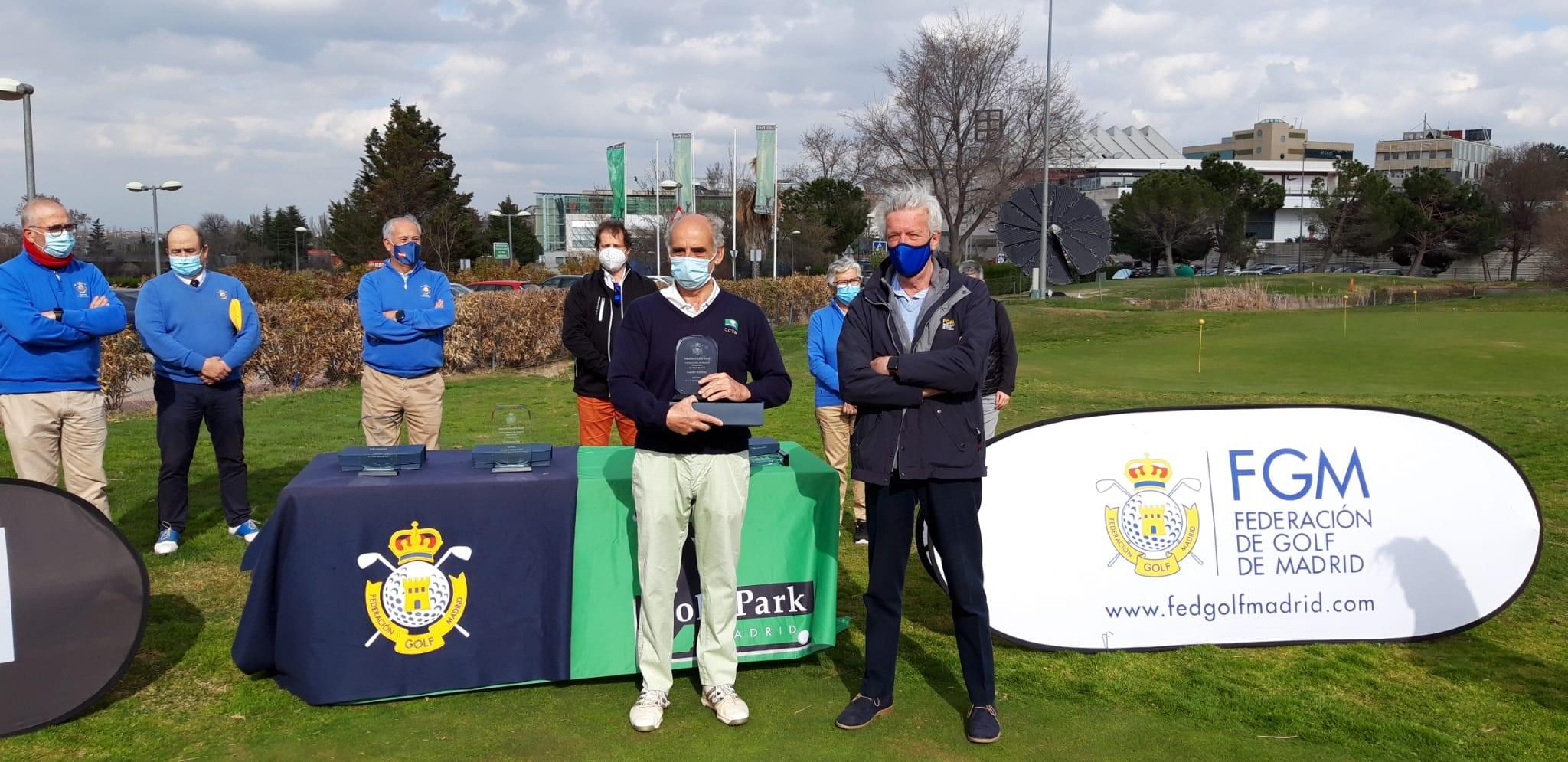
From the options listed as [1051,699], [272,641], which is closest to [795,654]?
[1051,699]

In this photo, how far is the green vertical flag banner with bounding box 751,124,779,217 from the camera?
39.2 metres

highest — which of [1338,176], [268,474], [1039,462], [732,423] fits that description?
[1338,176]

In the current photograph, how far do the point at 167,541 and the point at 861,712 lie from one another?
462 centimetres

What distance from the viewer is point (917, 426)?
3.82 m

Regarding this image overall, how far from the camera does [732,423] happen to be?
3730 mm

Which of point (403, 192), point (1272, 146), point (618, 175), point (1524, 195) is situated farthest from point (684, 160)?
point (1272, 146)

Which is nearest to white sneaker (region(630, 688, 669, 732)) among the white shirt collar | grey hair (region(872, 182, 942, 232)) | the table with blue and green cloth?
the table with blue and green cloth

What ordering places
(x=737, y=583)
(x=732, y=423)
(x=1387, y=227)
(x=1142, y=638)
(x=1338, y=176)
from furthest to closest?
(x=1338, y=176)
(x=1387, y=227)
(x=1142, y=638)
(x=737, y=583)
(x=732, y=423)

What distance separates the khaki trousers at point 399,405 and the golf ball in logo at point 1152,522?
156 inches

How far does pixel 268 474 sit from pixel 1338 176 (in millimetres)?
69054

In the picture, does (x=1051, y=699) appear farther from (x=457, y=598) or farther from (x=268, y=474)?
(x=268, y=474)

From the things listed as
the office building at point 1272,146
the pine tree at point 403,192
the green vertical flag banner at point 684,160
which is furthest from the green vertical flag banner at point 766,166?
the office building at point 1272,146

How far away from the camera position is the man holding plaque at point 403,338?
624 cm

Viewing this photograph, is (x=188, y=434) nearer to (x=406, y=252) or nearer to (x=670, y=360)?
(x=406, y=252)
